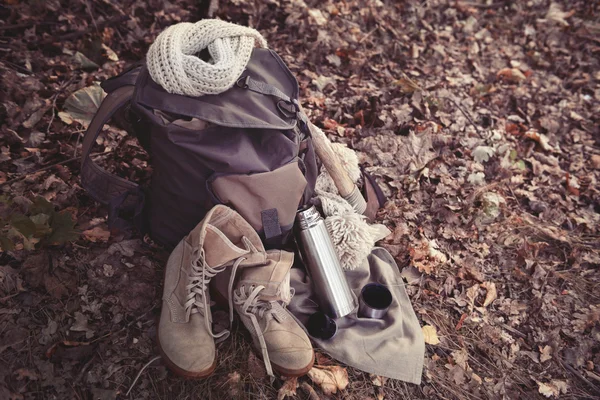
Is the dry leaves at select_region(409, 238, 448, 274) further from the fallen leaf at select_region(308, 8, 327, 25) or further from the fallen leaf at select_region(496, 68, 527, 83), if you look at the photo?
the fallen leaf at select_region(496, 68, 527, 83)

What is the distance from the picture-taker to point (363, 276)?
8.77 ft

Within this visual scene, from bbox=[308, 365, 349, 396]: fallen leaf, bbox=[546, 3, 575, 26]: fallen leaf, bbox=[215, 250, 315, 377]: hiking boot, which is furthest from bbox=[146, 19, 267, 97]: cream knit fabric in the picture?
bbox=[546, 3, 575, 26]: fallen leaf

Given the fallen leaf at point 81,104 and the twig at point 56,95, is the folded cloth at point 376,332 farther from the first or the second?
the twig at point 56,95

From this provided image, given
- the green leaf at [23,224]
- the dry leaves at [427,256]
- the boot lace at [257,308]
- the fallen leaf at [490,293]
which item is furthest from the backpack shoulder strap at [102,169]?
the fallen leaf at [490,293]

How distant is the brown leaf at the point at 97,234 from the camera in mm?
2464

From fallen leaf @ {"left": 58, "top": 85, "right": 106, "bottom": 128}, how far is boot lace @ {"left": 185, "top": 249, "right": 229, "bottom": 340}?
1.57 metres

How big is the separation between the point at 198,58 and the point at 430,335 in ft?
6.70

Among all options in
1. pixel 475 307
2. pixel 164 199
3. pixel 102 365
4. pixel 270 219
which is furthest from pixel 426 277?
pixel 102 365

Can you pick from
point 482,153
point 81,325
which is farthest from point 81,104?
point 482,153

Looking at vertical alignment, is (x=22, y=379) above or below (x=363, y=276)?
below

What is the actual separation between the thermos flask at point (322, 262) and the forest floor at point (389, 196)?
32 centimetres

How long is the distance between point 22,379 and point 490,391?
2.44 meters

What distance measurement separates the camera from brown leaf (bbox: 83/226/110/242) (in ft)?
8.09

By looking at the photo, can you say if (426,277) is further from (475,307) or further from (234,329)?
(234,329)
